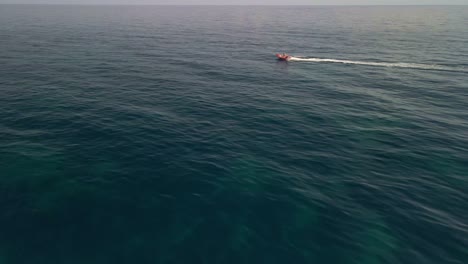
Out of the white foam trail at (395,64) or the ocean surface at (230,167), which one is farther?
the white foam trail at (395,64)

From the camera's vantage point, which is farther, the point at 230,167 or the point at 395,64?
the point at 395,64

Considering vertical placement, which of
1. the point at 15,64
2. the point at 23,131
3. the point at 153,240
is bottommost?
the point at 153,240

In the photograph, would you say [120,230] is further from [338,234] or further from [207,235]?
[338,234]

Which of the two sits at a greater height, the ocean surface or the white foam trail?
the white foam trail

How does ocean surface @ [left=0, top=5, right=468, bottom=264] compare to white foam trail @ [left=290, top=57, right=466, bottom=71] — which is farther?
white foam trail @ [left=290, top=57, right=466, bottom=71]

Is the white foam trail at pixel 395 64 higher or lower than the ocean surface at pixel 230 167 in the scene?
higher

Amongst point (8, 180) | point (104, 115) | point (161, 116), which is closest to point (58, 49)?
point (104, 115)

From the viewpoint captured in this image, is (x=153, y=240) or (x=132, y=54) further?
(x=132, y=54)

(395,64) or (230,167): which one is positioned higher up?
(395,64)
